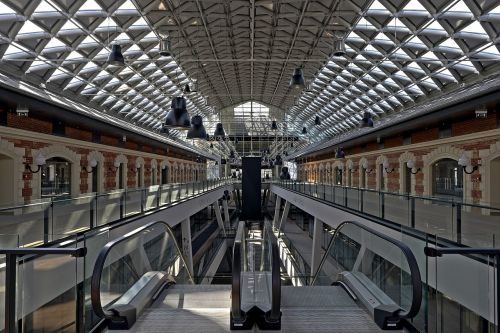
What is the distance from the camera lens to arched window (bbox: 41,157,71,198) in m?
18.5

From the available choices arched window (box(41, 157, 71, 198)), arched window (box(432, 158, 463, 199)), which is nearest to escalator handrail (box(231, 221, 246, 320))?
arched window (box(41, 157, 71, 198))

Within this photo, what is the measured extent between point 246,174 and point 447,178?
55.1ft

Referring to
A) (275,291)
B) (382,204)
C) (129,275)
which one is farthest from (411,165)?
(275,291)

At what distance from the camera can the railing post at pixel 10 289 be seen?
11.3 ft

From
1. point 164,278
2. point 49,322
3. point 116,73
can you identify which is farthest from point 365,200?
point 116,73

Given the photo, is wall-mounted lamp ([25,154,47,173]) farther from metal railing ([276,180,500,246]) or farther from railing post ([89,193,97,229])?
metal railing ([276,180,500,246])

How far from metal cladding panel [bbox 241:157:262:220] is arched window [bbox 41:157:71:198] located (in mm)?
15419

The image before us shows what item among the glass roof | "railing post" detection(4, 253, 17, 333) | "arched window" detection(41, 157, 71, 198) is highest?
the glass roof

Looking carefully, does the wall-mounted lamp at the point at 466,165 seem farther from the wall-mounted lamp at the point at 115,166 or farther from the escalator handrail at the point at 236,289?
the wall-mounted lamp at the point at 115,166

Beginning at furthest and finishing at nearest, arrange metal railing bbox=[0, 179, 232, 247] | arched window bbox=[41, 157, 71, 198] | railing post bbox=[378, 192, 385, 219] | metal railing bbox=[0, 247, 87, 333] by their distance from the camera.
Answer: arched window bbox=[41, 157, 71, 198]
railing post bbox=[378, 192, 385, 219]
metal railing bbox=[0, 179, 232, 247]
metal railing bbox=[0, 247, 87, 333]

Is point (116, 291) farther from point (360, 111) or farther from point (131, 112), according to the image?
point (360, 111)

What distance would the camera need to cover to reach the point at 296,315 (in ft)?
15.8

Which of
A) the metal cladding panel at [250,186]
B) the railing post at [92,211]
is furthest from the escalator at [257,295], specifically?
the metal cladding panel at [250,186]

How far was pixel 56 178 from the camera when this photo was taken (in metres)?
19.8
